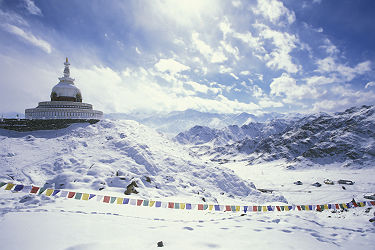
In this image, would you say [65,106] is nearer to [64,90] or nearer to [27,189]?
[64,90]

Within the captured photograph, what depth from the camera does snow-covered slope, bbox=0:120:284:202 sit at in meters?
17.6

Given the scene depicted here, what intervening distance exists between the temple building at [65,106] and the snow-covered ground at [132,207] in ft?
21.5

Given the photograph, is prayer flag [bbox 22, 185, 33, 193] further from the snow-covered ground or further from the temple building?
the temple building

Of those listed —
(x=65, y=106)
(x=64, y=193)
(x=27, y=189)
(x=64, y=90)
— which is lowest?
(x=64, y=193)

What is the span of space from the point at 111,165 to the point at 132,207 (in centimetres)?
733

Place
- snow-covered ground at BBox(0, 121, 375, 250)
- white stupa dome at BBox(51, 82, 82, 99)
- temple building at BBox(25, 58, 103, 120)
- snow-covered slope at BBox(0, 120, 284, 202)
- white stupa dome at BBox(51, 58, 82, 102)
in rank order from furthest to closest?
white stupa dome at BBox(51, 82, 82, 99)
white stupa dome at BBox(51, 58, 82, 102)
temple building at BBox(25, 58, 103, 120)
snow-covered slope at BBox(0, 120, 284, 202)
snow-covered ground at BBox(0, 121, 375, 250)

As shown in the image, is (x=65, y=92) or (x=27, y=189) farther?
(x=65, y=92)

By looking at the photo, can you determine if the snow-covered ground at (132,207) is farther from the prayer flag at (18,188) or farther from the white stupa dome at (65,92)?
the white stupa dome at (65,92)

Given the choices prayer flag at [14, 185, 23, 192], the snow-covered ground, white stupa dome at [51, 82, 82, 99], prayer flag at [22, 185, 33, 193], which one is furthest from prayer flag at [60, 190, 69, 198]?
white stupa dome at [51, 82, 82, 99]

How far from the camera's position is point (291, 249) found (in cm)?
893

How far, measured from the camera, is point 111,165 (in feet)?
66.5

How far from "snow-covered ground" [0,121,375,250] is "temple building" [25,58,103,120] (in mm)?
6564

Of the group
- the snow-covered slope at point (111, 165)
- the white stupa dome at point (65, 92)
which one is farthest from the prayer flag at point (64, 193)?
the white stupa dome at point (65, 92)

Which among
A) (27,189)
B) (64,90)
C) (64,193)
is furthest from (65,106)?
(64,193)
